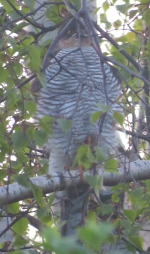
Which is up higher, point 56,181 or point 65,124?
point 65,124

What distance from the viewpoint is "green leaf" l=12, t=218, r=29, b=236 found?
1584 millimetres

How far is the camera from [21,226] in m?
1.59

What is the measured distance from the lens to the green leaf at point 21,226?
158 cm

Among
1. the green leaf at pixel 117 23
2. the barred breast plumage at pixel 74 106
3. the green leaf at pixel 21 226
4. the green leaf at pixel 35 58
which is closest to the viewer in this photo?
the green leaf at pixel 35 58

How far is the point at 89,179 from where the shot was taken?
1.22 m

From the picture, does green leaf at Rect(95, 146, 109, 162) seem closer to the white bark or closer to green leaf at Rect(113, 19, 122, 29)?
the white bark

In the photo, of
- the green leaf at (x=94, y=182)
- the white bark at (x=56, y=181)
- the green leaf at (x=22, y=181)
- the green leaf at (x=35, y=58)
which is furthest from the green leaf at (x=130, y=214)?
the green leaf at (x=35, y=58)

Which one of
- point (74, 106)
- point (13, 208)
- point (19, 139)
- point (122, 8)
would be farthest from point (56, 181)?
point (122, 8)

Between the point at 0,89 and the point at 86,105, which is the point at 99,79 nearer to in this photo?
the point at 86,105

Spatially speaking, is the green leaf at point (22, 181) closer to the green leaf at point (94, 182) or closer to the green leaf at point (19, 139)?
the green leaf at point (19, 139)

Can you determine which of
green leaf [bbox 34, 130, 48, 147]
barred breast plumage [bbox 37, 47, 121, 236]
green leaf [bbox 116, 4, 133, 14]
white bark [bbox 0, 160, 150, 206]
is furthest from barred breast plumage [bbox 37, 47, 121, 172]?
green leaf [bbox 34, 130, 48, 147]

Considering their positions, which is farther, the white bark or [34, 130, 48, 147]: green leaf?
the white bark

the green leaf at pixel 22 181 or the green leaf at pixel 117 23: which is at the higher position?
the green leaf at pixel 117 23

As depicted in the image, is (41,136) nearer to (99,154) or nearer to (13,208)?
(99,154)
